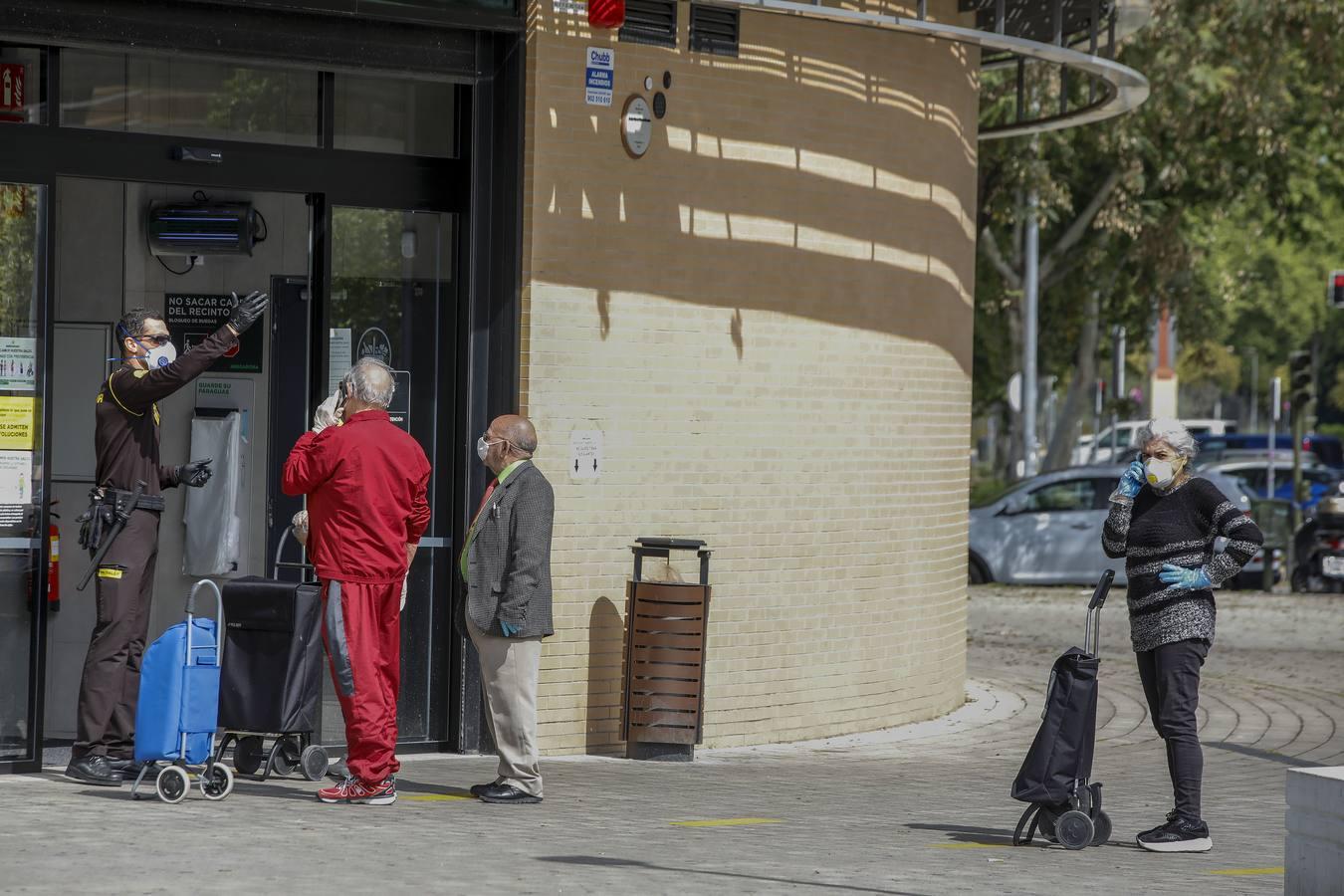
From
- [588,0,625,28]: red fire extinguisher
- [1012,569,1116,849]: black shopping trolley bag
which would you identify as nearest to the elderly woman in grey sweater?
[1012,569,1116,849]: black shopping trolley bag

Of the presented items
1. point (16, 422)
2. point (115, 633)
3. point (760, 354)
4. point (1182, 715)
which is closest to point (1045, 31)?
point (760, 354)

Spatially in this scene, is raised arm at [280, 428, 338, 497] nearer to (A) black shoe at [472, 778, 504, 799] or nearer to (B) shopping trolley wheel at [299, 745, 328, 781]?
(B) shopping trolley wheel at [299, 745, 328, 781]

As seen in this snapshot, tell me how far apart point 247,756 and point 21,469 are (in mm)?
1664

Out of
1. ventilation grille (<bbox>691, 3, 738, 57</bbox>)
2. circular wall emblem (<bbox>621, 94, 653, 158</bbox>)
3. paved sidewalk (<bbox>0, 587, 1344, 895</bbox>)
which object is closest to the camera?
paved sidewalk (<bbox>0, 587, 1344, 895</bbox>)

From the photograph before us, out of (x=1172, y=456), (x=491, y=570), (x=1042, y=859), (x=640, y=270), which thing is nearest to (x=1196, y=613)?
(x=1172, y=456)

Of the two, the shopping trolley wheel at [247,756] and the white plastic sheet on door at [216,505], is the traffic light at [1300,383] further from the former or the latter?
the shopping trolley wheel at [247,756]

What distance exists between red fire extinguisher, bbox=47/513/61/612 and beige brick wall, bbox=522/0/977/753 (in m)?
2.37

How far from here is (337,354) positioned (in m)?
9.65

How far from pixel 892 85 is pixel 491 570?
4465 millimetres

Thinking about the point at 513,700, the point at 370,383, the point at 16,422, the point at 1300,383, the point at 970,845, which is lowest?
the point at 970,845

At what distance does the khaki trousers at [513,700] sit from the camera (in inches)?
325

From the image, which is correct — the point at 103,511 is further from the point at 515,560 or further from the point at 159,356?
the point at 515,560

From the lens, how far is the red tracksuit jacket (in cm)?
794

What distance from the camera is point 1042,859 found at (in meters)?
7.58
